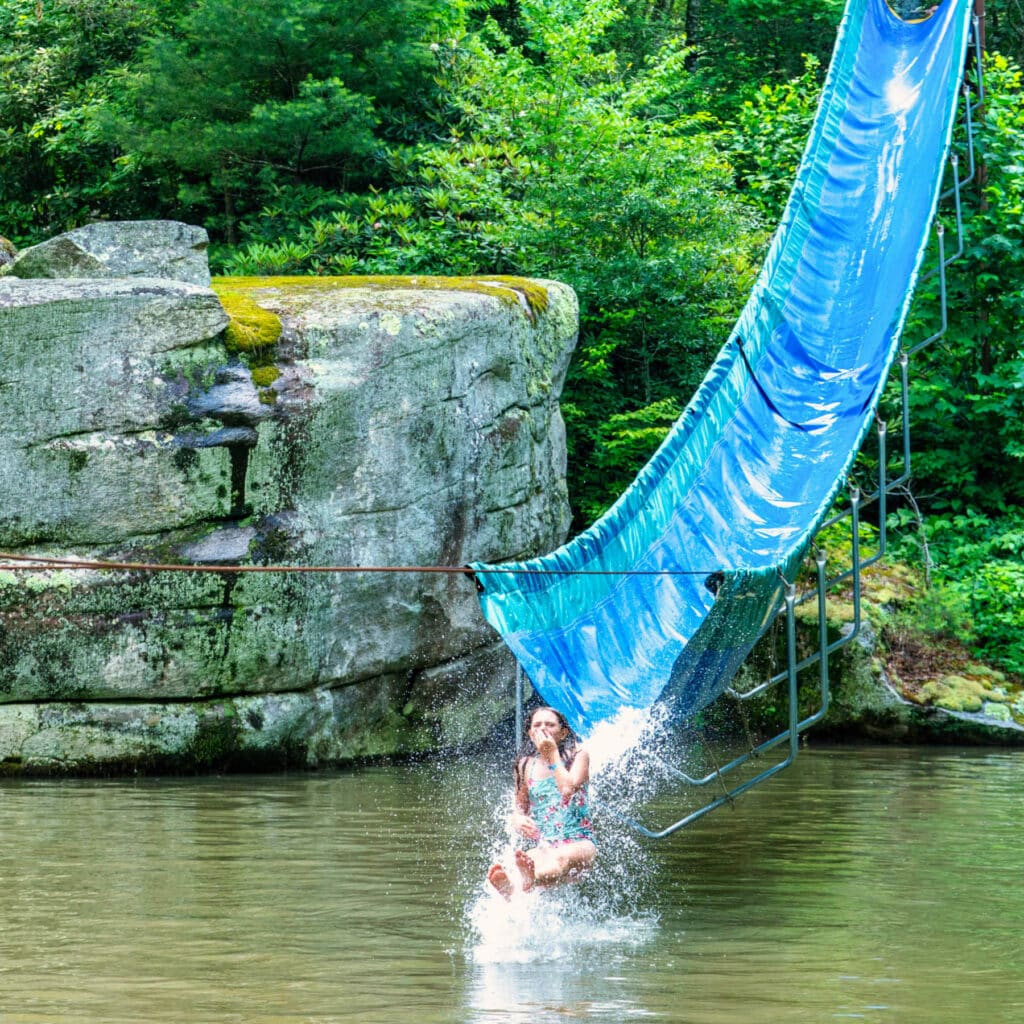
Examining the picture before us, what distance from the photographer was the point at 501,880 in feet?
17.7

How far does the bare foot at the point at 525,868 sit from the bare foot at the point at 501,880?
0.18ft

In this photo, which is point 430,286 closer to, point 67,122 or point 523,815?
point 523,815

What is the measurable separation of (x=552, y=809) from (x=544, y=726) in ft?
1.08

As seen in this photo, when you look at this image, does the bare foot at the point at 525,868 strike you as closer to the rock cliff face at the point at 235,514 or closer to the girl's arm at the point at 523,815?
the girl's arm at the point at 523,815

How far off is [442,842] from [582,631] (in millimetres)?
1469

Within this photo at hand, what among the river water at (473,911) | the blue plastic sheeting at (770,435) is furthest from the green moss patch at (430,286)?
the river water at (473,911)

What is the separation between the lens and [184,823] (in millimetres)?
7676

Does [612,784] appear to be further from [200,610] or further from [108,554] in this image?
[108,554]

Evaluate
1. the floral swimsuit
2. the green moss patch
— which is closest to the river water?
the floral swimsuit

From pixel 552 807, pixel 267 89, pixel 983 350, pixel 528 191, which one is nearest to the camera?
pixel 552 807

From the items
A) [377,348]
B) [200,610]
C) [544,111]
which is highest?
[544,111]

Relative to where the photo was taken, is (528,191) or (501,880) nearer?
(501,880)

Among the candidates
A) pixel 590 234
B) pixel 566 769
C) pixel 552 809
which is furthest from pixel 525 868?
pixel 590 234

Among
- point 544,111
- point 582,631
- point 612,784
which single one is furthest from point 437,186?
point 582,631
